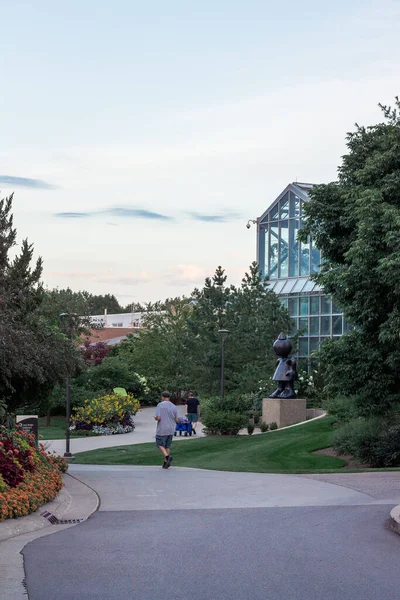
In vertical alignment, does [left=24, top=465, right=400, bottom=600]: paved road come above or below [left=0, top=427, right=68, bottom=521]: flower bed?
below

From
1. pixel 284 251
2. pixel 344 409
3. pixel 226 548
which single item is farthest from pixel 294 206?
pixel 226 548

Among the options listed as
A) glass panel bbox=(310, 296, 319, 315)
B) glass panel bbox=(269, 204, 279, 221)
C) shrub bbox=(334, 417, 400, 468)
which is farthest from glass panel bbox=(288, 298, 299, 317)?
shrub bbox=(334, 417, 400, 468)

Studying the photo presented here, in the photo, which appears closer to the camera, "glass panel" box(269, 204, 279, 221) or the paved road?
the paved road

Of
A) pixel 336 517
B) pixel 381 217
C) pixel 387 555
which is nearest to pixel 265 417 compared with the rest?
pixel 381 217

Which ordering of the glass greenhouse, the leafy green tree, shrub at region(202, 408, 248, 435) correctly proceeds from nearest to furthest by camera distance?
shrub at region(202, 408, 248, 435) → the glass greenhouse → the leafy green tree

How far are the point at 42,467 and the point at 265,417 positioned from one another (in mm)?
25517

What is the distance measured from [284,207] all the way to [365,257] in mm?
34361

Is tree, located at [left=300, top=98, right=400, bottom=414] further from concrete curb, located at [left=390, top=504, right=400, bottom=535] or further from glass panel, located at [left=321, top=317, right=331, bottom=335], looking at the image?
glass panel, located at [left=321, top=317, right=331, bottom=335]

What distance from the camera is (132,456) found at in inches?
1123

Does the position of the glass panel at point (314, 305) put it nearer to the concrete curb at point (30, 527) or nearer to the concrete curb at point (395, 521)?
the concrete curb at point (30, 527)

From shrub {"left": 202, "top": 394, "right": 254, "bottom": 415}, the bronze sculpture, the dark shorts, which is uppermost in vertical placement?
the bronze sculpture

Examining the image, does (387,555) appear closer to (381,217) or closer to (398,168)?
(381,217)

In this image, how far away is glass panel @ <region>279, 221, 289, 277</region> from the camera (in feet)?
180

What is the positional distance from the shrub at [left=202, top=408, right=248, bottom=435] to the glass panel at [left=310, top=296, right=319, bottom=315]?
1682cm
